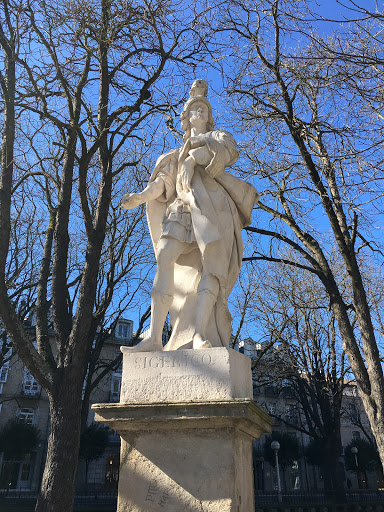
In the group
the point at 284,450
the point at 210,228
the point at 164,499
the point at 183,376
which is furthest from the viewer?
the point at 284,450

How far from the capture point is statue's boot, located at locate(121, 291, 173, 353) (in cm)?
397

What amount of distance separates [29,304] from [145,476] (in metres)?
13.0

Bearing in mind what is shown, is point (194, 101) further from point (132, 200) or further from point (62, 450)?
point (62, 450)

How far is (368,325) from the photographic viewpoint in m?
9.18

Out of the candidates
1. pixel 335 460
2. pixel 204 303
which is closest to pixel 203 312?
pixel 204 303

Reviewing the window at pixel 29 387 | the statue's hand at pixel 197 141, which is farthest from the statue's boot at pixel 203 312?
the window at pixel 29 387

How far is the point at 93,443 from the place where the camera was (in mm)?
30266

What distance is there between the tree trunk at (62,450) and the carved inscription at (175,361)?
3359mm

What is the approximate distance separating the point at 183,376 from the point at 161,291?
33.6 inches

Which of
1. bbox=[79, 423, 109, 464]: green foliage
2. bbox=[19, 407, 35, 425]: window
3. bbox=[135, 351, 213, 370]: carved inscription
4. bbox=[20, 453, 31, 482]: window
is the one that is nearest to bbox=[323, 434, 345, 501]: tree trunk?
bbox=[79, 423, 109, 464]: green foliage

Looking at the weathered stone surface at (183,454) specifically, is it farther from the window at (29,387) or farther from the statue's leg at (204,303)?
the window at (29,387)

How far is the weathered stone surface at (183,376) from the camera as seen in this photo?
349 cm

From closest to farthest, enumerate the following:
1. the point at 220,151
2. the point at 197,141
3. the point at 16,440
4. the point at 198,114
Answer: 1. the point at 220,151
2. the point at 197,141
3. the point at 198,114
4. the point at 16,440

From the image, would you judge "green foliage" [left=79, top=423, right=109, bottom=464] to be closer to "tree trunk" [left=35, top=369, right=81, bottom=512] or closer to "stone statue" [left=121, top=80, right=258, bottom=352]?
"tree trunk" [left=35, top=369, right=81, bottom=512]
